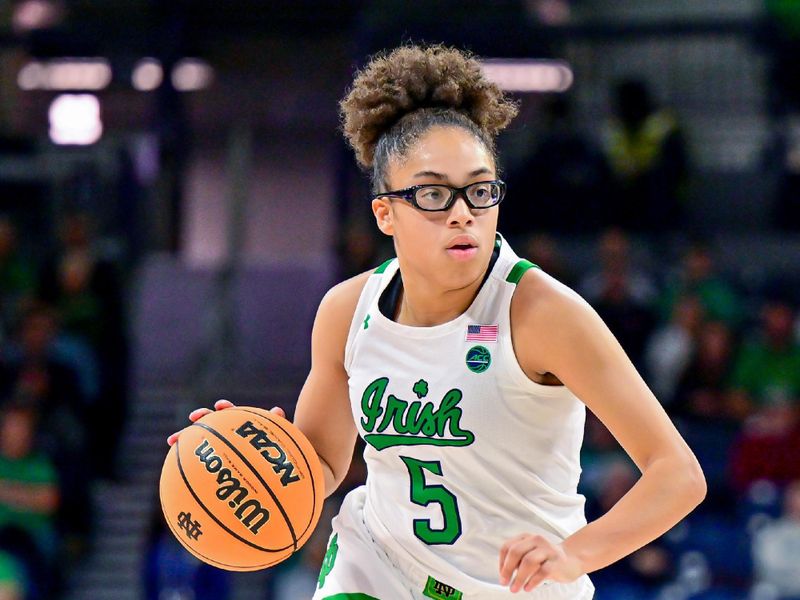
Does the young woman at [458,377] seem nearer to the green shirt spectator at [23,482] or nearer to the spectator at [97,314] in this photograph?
the green shirt spectator at [23,482]

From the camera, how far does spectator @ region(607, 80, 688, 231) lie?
866cm

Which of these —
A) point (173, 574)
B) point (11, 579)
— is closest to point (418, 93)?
point (173, 574)

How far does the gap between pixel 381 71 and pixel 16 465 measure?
515cm

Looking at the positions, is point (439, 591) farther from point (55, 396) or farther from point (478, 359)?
point (55, 396)

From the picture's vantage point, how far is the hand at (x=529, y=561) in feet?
8.52

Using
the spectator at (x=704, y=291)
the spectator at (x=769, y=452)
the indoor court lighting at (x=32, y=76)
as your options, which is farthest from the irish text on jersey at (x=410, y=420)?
the indoor court lighting at (x=32, y=76)

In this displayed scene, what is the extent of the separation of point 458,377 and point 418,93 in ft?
2.25

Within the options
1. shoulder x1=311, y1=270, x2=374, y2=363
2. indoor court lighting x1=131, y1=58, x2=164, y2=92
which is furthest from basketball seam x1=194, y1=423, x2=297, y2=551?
indoor court lighting x1=131, y1=58, x2=164, y2=92

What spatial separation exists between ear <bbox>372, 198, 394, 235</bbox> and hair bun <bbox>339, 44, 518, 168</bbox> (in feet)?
0.53

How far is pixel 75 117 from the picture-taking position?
10453 millimetres

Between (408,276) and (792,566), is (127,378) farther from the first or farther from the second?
(408,276)

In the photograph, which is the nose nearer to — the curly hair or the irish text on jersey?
the curly hair

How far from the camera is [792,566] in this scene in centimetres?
688

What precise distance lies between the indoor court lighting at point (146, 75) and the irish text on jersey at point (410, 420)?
726 cm
